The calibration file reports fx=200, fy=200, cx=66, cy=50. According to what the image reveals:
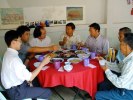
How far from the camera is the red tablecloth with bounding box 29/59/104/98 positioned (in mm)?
2275

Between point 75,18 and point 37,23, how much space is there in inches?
36.0

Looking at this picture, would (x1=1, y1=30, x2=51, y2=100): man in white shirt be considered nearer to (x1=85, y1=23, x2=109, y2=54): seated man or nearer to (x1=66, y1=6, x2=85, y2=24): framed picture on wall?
(x1=85, y1=23, x2=109, y2=54): seated man

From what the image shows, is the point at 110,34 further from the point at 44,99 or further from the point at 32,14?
the point at 44,99

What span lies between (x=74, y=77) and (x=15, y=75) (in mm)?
655

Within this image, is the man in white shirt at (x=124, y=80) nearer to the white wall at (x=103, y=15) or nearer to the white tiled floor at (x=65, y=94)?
the white tiled floor at (x=65, y=94)

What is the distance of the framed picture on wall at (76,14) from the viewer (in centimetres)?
465

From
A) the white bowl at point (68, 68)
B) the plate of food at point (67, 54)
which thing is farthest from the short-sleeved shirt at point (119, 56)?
the white bowl at point (68, 68)

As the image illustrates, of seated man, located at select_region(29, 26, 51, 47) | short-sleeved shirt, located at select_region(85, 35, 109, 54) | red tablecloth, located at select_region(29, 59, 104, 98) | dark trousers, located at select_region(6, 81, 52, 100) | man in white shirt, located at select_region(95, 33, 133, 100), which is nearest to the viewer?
man in white shirt, located at select_region(95, 33, 133, 100)

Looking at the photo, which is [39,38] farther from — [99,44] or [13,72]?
[13,72]

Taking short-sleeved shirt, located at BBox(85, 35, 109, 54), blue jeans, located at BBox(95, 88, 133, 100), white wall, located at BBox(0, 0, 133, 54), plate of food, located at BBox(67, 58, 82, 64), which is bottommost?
blue jeans, located at BBox(95, 88, 133, 100)

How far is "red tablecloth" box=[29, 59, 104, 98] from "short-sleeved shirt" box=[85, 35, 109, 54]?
2.89 feet

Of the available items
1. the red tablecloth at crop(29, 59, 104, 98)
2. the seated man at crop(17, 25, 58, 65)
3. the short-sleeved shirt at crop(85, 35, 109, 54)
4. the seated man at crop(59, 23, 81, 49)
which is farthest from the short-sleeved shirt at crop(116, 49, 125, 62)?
the seated man at crop(59, 23, 81, 49)

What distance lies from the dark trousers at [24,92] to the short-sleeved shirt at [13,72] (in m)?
0.06

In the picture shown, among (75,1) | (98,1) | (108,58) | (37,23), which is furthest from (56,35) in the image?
(108,58)
